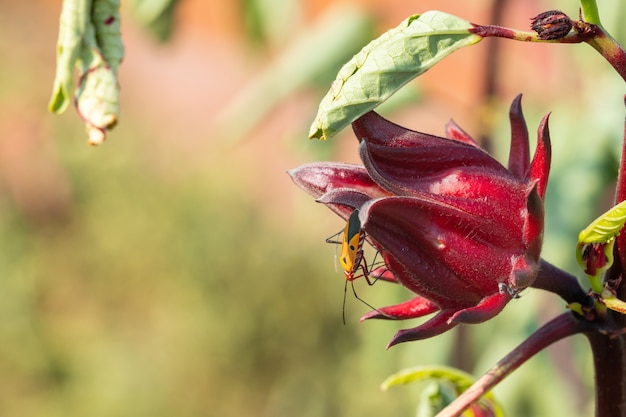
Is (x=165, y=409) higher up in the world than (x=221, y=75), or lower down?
lower down

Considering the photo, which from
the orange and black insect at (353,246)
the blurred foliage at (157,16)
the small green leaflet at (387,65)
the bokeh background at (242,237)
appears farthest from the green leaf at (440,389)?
the bokeh background at (242,237)

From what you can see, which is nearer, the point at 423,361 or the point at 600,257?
the point at 600,257

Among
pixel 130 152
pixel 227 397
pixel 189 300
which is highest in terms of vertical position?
pixel 130 152

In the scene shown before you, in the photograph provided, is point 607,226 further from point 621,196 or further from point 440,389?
point 440,389

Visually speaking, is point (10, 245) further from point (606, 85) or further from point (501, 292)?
point (501, 292)

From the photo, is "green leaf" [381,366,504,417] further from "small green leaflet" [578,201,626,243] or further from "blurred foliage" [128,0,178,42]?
"blurred foliage" [128,0,178,42]

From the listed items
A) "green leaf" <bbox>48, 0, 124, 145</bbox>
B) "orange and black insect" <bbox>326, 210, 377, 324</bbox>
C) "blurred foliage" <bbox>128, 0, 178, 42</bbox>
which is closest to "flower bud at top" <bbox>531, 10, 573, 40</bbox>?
"orange and black insect" <bbox>326, 210, 377, 324</bbox>

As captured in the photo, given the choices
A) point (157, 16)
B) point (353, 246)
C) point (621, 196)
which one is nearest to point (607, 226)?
point (621, 196)

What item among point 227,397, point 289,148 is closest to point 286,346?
point 227,397
